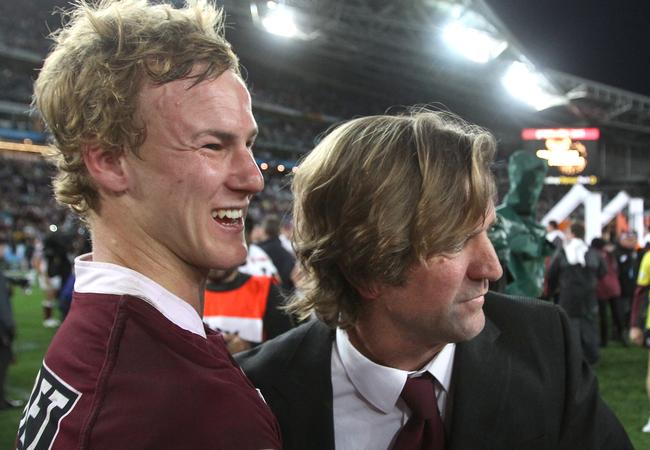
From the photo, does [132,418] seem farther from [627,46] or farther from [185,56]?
[627,46]

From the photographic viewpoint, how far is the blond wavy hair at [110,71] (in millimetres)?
1168

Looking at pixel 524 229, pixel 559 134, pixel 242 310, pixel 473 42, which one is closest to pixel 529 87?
pixel 473 42

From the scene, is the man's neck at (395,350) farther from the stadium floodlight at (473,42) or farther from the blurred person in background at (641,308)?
the stadium floodlight at (473,42)

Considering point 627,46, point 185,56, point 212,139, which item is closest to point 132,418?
point 212,139

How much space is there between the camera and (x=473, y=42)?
2436 cm

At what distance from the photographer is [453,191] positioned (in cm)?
145

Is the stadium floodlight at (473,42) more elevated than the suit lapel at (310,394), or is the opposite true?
the stadium floodlight at (473,42)

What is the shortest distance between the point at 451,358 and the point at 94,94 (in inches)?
38.2

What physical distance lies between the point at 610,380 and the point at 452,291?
6410 mm

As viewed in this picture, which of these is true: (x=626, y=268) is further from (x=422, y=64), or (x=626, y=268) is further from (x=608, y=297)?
(x=422, y=64)

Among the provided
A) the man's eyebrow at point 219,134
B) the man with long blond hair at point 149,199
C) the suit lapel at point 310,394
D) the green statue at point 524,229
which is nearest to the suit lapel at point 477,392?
the suit lapel at point 310,394

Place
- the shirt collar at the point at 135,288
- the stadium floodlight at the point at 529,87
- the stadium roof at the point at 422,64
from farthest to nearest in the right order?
the stadium floodlight at the point at 529,87
the stadium roof at the point at 422,64
the shirt collar at the point at 135,288

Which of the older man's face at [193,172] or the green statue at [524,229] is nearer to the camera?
the older man's face at [193,172]

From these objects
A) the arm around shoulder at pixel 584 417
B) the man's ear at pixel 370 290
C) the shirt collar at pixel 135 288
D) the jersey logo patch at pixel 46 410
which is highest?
the shirt collar at pixel 135 288
